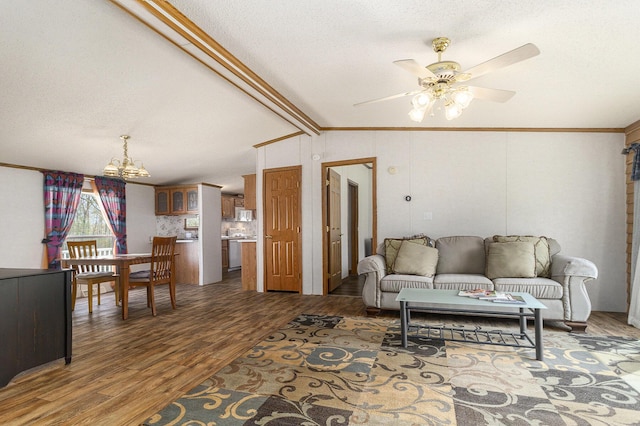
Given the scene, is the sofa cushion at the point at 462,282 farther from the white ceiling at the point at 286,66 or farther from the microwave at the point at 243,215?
the microwave at the point at 243,215

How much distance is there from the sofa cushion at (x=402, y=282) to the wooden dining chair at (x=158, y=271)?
2818 millimetres

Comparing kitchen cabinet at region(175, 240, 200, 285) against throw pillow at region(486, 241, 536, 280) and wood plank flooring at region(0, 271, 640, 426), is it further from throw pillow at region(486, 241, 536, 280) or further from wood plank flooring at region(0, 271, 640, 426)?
throw pillow at region(486, 241, 536, 280)

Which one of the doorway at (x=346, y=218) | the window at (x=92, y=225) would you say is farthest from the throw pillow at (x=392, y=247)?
the window at (x=92, y=225)

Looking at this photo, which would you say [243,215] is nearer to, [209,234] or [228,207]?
[228,207]

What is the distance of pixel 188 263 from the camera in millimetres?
6969

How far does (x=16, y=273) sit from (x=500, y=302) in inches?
150

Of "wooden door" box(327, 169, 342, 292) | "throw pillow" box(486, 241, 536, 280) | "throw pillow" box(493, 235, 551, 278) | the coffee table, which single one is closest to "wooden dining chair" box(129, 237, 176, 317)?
"wooden door" box(327, 169, 342, 292)

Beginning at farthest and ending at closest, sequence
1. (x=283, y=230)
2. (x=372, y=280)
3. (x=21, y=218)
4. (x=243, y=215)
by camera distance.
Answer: (x=243, y=215) → (x=283, y=230) → (x=21, y=218) → (x=372, y=280)

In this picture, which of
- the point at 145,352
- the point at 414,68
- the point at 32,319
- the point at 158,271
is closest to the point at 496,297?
the point at 414,68

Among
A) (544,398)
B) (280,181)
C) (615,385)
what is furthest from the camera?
(280,181)

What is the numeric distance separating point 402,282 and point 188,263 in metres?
A: 4.60

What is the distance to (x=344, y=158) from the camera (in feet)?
17.8

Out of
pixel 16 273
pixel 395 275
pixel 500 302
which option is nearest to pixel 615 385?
pixel 500 302

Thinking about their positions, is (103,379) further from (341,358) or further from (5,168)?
(5,168)
